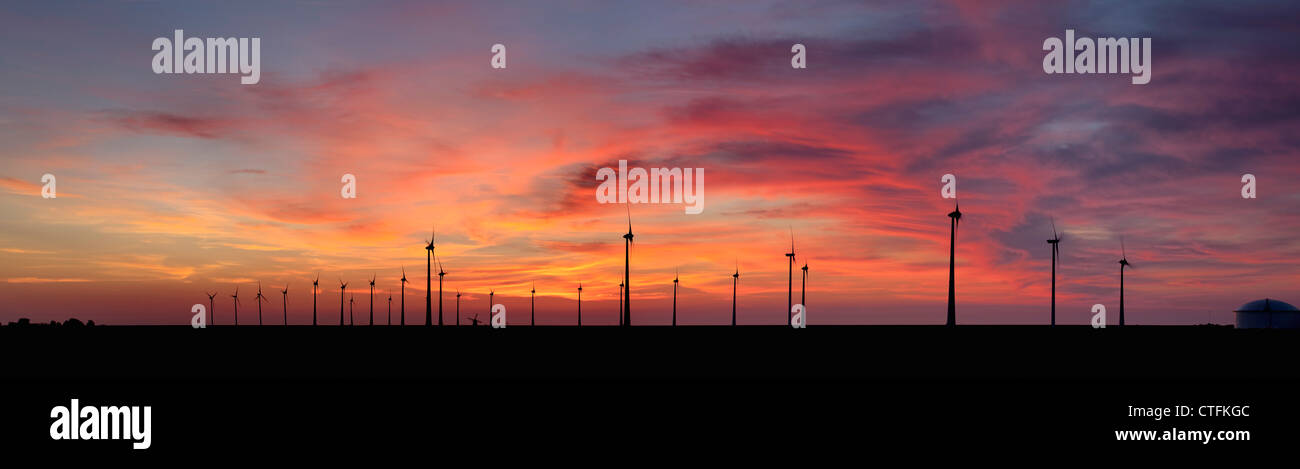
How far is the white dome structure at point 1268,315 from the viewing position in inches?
7249

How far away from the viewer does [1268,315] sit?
187 m

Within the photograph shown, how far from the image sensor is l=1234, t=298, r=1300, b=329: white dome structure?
7249 inches

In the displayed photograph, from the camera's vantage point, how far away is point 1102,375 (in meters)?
53.5

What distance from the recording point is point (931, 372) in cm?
5497
